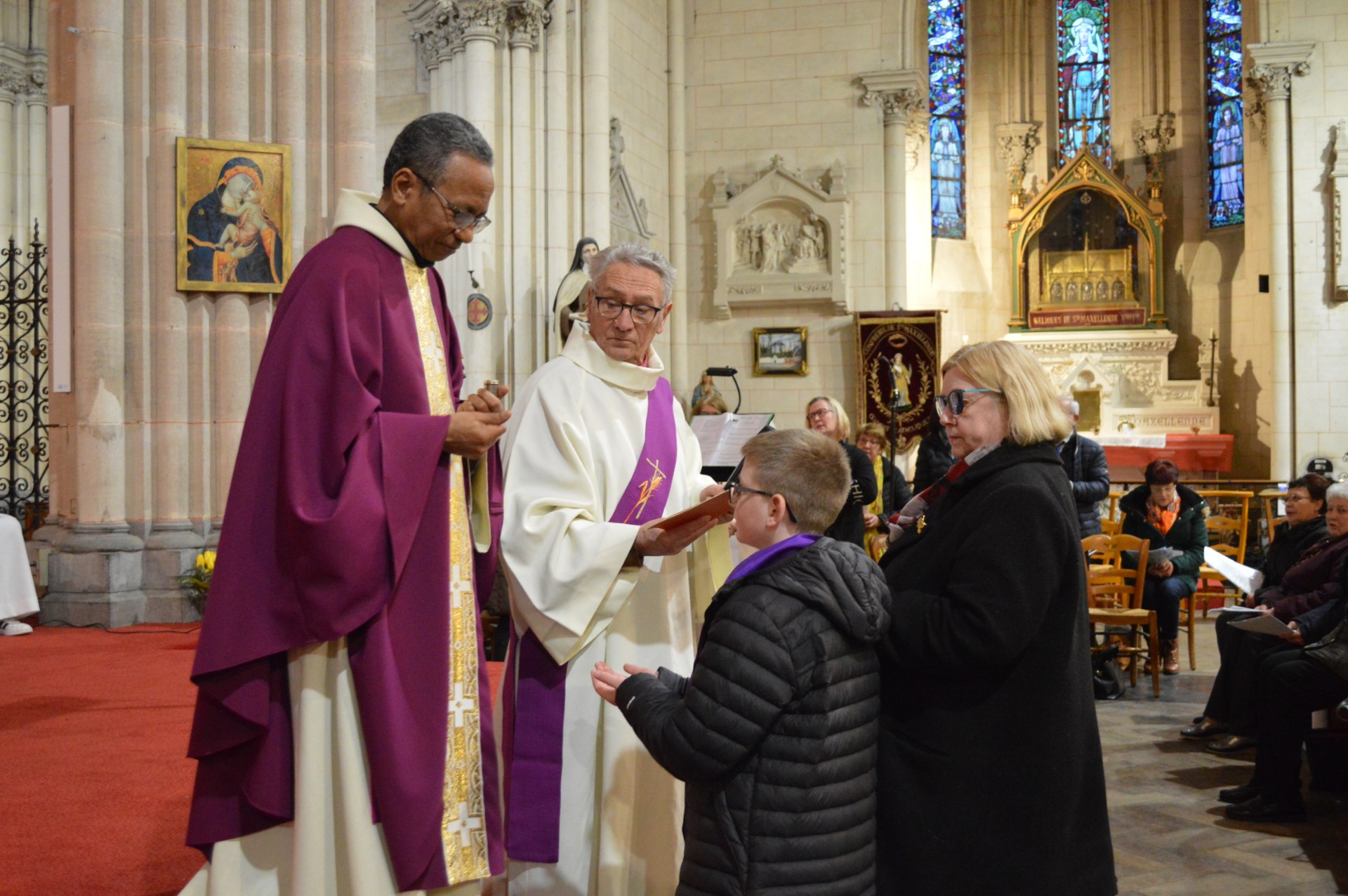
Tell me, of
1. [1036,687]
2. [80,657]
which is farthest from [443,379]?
[80,657]

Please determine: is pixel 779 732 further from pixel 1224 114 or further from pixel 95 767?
pixel 1224 114

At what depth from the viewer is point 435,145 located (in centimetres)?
228

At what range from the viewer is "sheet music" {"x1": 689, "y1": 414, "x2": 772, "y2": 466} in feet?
20.1

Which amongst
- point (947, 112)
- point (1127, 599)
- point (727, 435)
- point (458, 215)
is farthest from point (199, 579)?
point (947, 112)

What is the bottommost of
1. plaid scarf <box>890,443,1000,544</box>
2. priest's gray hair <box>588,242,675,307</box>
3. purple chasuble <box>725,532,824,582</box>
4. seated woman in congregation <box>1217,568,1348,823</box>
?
seated woman in congregation <box>1217,568,1348,823</box>

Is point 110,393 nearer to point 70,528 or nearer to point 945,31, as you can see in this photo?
point 70,528

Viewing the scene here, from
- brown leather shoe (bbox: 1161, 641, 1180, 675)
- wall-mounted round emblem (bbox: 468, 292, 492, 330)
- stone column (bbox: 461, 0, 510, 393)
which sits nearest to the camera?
brown leather shoe (bbox: 1161, 641, 1180, 675)

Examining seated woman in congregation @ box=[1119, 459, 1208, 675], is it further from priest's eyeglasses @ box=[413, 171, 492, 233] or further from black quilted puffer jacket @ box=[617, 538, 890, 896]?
priest's eyeglasses @ box=[413, 171, 492, 233]

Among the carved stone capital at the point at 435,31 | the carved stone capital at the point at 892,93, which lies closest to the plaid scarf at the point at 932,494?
the carved stone capital at the point at 435,31

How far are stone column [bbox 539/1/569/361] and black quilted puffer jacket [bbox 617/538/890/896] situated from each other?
900 cm

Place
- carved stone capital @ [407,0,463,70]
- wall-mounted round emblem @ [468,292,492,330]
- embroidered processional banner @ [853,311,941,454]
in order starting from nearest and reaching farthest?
wall-mounted round emblem @ [468,292,492,330]
carved stone capital @ [407,0,463,70]
embroidered processional banner @ [853,311,941,454]

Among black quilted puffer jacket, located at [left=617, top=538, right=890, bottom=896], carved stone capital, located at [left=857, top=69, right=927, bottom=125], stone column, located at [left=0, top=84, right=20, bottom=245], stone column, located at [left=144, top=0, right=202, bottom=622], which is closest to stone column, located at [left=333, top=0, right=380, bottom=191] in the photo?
stone column, located at [left=144, top=0, right=202, bottom=622]

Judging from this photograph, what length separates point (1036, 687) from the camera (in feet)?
7.38

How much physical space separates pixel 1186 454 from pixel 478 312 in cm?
997
